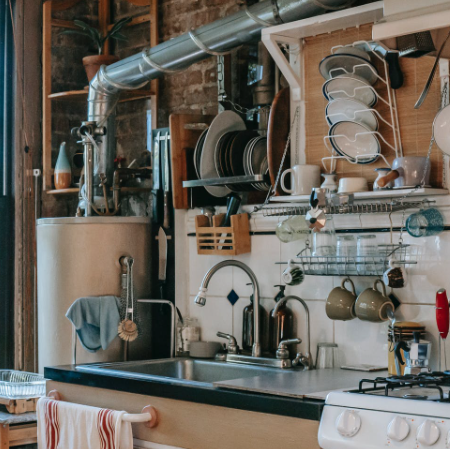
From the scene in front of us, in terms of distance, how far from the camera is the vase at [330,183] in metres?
2.98

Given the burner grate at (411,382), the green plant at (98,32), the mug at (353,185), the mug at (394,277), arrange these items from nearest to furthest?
1. the burner grate at (411,382)
2. the mug at (394,277)
3. the mug at (353,185)
4. the green plant at (98,32)

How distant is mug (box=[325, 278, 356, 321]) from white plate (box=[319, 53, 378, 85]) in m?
0.74

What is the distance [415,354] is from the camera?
2666 mm

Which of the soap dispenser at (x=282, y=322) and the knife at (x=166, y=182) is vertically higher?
the knife at (x=166, y=182)

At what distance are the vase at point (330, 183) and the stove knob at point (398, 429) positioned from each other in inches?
40.7

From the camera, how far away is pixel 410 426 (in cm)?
214

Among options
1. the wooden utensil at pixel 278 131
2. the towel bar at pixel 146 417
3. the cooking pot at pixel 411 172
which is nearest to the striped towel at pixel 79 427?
the towel bar at pixel 146 417

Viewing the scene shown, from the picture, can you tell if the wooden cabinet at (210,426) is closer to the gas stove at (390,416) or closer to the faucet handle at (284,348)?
the gas stove at (390,416)

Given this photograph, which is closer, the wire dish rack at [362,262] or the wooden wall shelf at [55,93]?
the wire dish rack at [362,262]

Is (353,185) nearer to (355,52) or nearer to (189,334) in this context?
(355,52)

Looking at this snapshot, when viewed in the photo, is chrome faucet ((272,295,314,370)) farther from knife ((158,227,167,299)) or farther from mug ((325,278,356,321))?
knife ((158,227,167,299))

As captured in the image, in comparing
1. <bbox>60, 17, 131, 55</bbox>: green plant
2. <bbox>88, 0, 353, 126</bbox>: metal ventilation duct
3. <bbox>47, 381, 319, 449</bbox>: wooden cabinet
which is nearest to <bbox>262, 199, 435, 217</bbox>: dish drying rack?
<bbox>88, 0, 353, 126</bbox>: metal ventilation duct

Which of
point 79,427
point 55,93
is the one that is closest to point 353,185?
point 79,427

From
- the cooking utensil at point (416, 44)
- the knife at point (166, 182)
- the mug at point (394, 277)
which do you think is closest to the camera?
the cooking utensil at point (416, 44)
